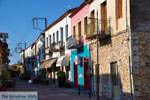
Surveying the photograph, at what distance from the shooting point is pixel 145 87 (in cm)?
1455

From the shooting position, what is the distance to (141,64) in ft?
48.2

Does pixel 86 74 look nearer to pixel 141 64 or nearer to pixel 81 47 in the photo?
pixel 81 47

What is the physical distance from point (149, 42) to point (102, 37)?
13.4ft

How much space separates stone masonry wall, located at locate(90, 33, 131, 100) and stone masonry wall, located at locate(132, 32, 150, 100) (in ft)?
1.64

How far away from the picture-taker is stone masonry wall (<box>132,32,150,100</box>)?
1449 cm

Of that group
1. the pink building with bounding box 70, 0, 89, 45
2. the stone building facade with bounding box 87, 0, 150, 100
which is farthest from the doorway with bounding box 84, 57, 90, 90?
the stone building facade with bounding box 87, 0, 150, 100

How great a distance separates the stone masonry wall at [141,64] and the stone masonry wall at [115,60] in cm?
50

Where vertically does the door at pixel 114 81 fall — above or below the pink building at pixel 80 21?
below

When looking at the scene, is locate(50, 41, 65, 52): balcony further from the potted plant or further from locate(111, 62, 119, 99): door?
locate(111, 62, 119, 99): door

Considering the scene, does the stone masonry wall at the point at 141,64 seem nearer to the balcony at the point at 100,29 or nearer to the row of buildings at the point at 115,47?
→ the row of buildings at the point at 115,47

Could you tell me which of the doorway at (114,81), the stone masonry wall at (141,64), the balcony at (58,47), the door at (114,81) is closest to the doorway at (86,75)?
the doorway at (114,81)

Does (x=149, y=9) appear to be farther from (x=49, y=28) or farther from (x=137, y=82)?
(x=49, y=28)

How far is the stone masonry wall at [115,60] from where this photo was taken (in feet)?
50.0

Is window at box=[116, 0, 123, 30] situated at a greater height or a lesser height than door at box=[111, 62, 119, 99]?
greater
